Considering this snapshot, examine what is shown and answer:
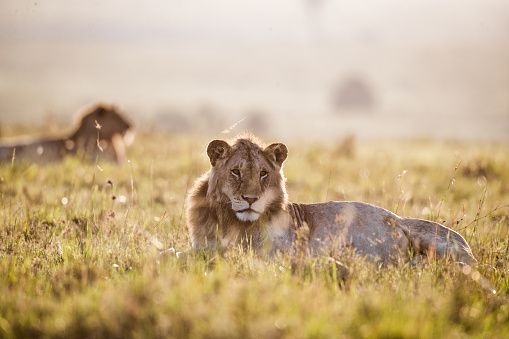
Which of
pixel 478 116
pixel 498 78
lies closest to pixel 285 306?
pixel 478 116

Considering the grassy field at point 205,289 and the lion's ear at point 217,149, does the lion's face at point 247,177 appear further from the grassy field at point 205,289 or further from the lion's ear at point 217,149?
the grassy field at point 205,289

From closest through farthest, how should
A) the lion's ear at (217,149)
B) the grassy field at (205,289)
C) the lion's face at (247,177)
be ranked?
the grassy field at (205,289)
the lion's face at (247,177)
the lion's ear at (217,149)

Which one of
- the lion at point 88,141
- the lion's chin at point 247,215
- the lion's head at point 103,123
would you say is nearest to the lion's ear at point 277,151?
the lion's chin at point 247,215

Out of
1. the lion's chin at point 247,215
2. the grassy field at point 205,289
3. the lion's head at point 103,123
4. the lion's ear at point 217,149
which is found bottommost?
the grassy field at point 205,289

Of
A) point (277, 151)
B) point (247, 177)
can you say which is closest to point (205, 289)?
point (247, 177)

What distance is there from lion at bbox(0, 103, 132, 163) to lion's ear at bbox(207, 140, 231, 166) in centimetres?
664

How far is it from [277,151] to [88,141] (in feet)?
27.0

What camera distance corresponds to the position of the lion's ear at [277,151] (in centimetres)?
523

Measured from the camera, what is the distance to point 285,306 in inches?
125

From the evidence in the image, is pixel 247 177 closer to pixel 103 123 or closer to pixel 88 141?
pixel 88 141

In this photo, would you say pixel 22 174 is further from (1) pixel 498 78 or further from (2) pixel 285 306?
(1) pixel 498 78

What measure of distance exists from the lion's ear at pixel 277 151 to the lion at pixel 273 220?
0.03 feet

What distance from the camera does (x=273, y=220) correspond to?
16.5 feet

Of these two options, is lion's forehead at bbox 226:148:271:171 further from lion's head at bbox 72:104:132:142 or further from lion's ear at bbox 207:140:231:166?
lion's head at bbox 72:104:132:142
